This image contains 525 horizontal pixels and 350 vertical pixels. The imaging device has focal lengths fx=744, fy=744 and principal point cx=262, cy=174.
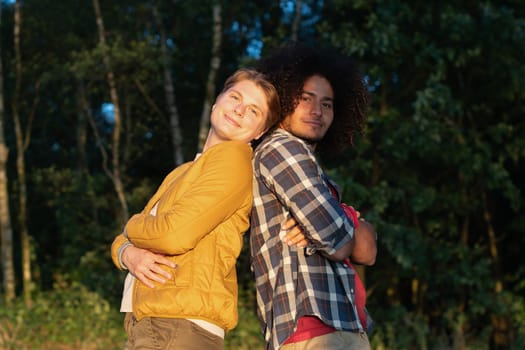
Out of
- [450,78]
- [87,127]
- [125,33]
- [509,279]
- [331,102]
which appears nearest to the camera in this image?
[331,102]

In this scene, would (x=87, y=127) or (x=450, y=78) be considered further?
(x=87, y=127)

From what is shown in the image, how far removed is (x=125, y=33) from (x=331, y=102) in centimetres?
1181

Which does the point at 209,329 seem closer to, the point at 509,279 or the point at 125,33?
the point at 509,279

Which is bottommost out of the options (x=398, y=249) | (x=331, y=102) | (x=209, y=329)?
(x=398, y=249)

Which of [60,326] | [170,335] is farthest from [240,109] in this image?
[60,326]

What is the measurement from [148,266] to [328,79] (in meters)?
0.97

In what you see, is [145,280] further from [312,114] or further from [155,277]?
[312,114]

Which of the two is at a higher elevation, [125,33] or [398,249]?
[125,33]

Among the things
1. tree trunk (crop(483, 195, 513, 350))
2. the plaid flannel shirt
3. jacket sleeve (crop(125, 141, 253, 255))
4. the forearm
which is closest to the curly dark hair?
the plaid flannel shirt

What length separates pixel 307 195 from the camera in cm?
230

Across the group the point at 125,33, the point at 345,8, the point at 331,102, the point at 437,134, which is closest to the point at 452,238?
the point at 437,134

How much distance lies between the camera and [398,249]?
9.01 meters

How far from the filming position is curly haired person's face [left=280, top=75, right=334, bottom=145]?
8.58 ft

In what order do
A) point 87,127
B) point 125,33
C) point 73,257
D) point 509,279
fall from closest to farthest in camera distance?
point 509,279 < point 125,33 < point 73,257 < point 87,127
